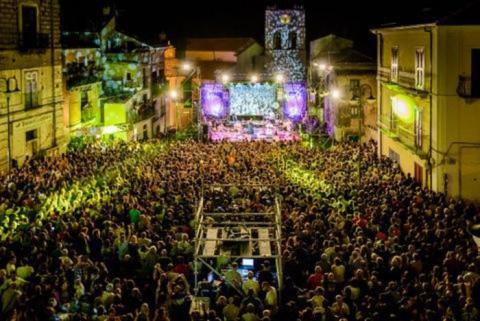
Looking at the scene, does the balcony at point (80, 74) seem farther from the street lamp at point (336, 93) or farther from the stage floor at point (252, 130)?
the street lamp at point (336, 93)

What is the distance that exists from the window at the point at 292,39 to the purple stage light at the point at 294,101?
14.7 m

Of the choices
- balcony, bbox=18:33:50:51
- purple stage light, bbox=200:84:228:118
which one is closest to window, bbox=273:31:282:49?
purple stage light, bbox=200:84:228:118

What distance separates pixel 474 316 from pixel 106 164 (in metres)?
19.4

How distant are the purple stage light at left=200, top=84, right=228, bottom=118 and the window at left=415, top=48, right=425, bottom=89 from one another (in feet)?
73.3

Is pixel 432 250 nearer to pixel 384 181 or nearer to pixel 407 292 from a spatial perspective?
pixel 407 292

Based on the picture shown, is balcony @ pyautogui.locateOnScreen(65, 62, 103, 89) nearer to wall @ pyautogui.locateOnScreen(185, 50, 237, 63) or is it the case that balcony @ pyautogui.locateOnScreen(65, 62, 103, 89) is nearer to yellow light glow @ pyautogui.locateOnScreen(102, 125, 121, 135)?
yellow light glow @ pyautogui.locateOnScreen(102, 125, 121, 135)

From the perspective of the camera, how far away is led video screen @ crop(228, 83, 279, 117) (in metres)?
48.6

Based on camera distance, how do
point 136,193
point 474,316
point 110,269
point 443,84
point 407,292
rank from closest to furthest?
point 474,316
point 407,292
point 110,269
point 136,193
point 443,84

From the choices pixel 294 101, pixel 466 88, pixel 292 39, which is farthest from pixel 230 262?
pixel 292 39

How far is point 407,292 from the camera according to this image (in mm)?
12969

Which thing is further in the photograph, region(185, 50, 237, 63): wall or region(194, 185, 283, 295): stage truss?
region(185, 50, 237, 63): wall

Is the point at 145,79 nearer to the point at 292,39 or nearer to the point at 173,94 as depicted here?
the point at 173,94

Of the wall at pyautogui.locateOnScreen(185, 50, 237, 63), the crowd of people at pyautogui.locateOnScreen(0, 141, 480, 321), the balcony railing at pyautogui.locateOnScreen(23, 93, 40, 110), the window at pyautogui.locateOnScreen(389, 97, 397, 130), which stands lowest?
the crowd of people at pyautogui.locateOnScreen(0, 141, 480, 321)

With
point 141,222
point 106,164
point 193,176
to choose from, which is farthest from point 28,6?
point 141,222
